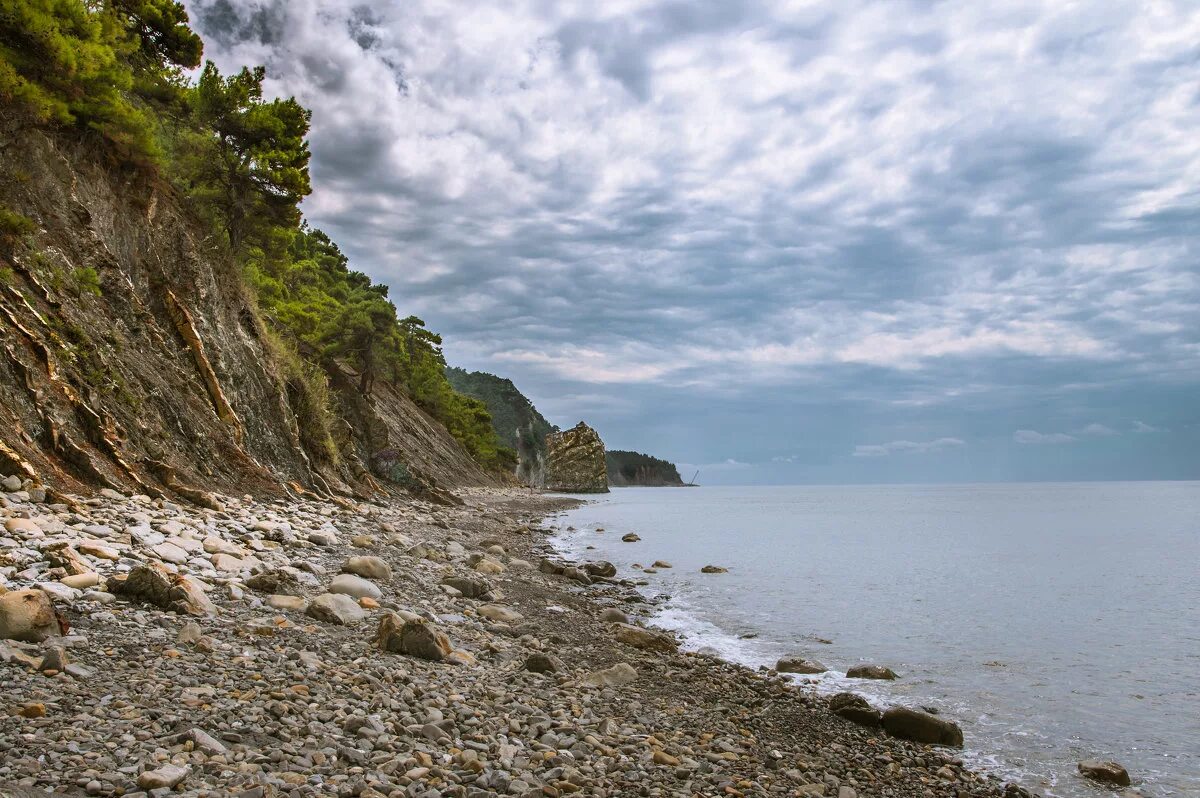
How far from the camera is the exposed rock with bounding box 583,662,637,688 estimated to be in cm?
963

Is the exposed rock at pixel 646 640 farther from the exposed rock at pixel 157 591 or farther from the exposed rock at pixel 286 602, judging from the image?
the exposed rock at pixel 157 591

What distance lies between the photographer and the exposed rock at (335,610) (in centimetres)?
953

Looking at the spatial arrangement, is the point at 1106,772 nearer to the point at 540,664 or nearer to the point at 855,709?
the point at 855,709

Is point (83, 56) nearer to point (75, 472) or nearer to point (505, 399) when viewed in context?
point (75, 472)

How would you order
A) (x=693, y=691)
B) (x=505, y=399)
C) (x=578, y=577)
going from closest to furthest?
(x=693, y=691) → (x=578, y=577) → (x=505, y=399)

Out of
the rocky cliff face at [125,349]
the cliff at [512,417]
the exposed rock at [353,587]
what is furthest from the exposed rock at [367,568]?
the cliff at [512,417]

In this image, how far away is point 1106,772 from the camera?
838 centimetres

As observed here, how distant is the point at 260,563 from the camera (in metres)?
11.5

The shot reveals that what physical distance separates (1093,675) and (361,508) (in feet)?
73.3

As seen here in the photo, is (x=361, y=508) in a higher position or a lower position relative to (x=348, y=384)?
lower

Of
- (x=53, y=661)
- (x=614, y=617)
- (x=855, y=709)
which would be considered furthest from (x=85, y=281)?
(x=855, y=709)

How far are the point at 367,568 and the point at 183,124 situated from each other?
2421 cm

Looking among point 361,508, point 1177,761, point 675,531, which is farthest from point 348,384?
point 1177,761

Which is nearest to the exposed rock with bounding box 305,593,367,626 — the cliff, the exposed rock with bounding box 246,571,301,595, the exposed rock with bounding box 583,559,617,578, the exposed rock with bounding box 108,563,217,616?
the exposed rock with bounding box 246,571,301,595
